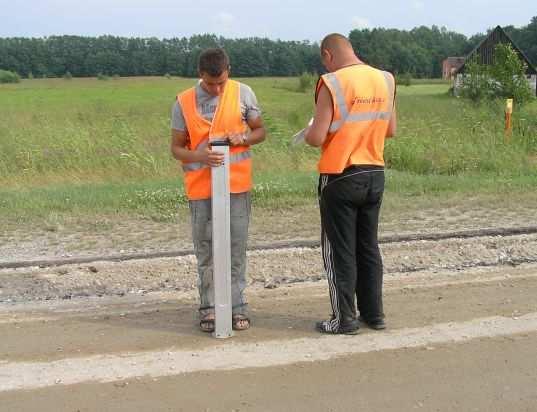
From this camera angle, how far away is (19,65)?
70.2 m

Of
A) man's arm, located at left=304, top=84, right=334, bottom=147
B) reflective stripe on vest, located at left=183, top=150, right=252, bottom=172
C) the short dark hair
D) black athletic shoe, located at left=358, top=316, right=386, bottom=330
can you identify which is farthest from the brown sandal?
the short dark hair

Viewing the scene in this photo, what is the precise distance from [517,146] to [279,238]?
26.5ft

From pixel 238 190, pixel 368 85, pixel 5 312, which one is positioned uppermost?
pixel 368 85

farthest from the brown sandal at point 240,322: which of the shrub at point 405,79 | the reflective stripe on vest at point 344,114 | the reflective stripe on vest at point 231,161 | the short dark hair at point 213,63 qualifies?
the shrub at point 405,79

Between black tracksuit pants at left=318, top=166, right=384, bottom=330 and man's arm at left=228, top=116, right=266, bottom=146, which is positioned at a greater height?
man's arm at left=228, top=116, right=266, bottom=146

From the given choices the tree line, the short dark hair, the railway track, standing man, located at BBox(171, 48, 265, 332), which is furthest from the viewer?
the tree line

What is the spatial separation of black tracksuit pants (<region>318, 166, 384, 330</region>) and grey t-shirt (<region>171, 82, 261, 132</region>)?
645 millimetres

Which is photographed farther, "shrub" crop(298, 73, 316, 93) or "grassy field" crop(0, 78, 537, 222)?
"shrub" crop(298, 73, 316, 93)

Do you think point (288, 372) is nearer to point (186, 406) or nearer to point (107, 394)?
point (186, 406)

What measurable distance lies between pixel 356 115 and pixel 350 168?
13.4 inches

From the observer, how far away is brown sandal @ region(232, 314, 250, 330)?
15.7ft

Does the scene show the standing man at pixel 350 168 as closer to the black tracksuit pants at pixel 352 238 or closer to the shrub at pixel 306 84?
the black tracksuit pants at pixel 352 238

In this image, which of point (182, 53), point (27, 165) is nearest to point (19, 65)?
point (182, 53)

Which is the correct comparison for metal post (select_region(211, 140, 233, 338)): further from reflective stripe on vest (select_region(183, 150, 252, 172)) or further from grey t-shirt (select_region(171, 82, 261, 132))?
grey t-shirt (select_region(171, 82, 261, 132))
